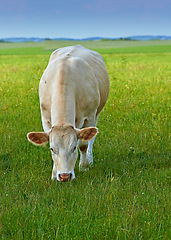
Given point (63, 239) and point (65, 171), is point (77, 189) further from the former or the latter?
point (63, 239)

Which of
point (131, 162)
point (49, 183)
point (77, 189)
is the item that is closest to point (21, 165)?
point (49, 183)

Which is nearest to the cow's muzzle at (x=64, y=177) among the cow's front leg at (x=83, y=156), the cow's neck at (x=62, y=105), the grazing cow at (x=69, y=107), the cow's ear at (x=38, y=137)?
the grazing cow at (x=69, y=107)

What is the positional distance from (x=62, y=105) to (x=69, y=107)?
0.34ft

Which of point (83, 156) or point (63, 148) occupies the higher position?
point (63, 148)

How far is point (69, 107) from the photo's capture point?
4742mm

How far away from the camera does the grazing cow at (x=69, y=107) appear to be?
438 cm

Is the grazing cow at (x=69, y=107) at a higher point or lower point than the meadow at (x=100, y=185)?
higher

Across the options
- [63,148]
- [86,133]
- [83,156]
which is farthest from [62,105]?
[83,156]

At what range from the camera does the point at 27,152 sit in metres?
6.09

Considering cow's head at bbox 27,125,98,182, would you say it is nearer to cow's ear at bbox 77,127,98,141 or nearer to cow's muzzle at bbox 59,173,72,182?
cow's muzzle at bbox 59,173,72,182

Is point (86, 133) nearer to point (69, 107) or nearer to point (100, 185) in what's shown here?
point (69, 107)

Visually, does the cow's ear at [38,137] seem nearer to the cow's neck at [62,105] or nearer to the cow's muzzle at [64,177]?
the cow's neck at [62,105]

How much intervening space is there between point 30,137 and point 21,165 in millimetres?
1196

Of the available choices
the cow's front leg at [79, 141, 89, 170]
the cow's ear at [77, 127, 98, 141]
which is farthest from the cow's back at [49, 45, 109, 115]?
the cow's ear at [77, 127, 98, 141]
